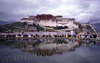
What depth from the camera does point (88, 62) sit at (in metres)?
8.02

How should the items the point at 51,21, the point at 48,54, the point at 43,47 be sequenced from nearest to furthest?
the point at 48,54 < the point at 43,47 < the point at 51,21

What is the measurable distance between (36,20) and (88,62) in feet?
114

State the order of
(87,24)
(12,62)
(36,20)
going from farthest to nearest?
(87,24) < (36,20) < (12,62)

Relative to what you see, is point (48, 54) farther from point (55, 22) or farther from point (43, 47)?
point (55, 22)

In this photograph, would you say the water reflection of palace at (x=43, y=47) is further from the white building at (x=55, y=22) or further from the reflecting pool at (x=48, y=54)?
the white building at (x=55, y=22)

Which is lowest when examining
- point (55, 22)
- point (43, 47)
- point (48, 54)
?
point (48, 54)

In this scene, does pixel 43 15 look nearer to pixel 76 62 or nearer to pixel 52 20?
pixel 52 20

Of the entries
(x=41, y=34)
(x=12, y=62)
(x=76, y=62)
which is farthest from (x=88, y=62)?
(x=41, y=34)

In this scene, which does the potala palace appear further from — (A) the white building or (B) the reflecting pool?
(B) the reflecting pool

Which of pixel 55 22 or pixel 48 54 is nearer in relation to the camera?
pixel 48 54

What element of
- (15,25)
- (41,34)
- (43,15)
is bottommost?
(41,34)

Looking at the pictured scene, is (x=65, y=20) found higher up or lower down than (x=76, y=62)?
higher up

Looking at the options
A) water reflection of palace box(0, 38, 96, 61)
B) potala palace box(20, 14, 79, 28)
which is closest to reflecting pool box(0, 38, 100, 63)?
water reflection of palace box(0, 38, 96, 61)

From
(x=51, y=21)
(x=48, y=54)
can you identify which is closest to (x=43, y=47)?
(x=48, y=54)
